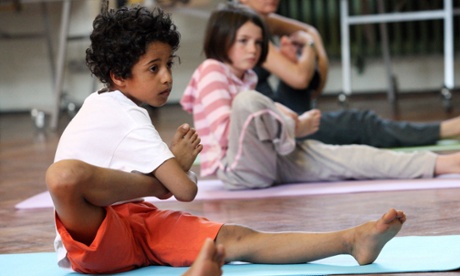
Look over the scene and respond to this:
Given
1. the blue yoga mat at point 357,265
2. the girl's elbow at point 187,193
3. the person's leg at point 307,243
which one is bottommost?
the blue yoga mat at point 357,265

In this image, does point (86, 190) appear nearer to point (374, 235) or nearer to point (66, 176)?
point (66, 176)

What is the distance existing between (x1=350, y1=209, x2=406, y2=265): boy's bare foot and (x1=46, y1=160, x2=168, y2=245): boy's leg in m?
0.33

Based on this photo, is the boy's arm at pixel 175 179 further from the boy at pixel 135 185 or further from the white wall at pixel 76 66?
the white wall at pixel 76 66

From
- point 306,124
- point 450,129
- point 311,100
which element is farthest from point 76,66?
point 306,124

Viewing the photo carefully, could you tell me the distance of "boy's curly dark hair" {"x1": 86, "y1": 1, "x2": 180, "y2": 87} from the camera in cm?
141

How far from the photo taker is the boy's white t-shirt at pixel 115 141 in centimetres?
135

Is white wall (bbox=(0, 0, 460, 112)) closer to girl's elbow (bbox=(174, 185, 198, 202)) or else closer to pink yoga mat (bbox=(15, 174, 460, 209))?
pink yoga mat (bbox=(15, 174, 460, 209))

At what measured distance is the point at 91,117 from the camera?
1.39 meters

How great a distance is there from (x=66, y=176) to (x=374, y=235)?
481 millimetres

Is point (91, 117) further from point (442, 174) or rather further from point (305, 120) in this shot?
point (442, 174)

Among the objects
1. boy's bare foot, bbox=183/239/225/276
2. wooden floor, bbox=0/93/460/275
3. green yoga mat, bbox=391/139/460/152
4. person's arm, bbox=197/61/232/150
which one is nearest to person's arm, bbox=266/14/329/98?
green yoga mat, bbox=391/139/460/152

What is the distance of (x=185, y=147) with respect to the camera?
1.39m

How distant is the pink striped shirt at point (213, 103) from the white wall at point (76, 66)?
371cm

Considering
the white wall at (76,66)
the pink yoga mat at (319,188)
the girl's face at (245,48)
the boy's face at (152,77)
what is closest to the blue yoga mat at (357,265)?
the boy's face at (152,77)
